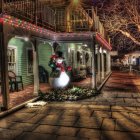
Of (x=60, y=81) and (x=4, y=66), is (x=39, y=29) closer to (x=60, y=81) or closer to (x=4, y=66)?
(x=60, y=81)

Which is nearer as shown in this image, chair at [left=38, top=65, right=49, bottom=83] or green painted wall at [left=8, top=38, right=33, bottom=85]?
green painted wall at [left=8, top=38, right=33, bottom=85]

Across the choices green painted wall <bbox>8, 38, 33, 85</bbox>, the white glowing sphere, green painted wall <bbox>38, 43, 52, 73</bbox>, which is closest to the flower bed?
the white glowing sphere

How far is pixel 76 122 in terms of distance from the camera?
6582 mm

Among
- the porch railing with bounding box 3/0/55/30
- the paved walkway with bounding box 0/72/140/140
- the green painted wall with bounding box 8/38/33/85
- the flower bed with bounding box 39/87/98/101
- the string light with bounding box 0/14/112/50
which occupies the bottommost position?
the paved walkway with bounding box 0/72/140/140

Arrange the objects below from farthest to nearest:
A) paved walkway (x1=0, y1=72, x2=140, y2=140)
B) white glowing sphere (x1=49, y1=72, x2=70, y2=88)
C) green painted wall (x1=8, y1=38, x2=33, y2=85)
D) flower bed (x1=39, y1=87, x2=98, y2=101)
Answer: green painted wall (x1=8, y1=38, x2=33, y2=85) < white glowing sphere (x1=49, y1=72, x2=70, y2=88) < flower bed (x1=39, y1=87, x2=98, y2=101) < paved walkway (x1=0, y1=72, x2=140, y2=140)

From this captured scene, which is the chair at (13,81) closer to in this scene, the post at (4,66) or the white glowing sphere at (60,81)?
the white glowing sphere at (60,81)

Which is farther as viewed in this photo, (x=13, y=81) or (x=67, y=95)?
(x=13, y=81)

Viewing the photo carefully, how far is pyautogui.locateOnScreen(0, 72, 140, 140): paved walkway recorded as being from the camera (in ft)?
18.2

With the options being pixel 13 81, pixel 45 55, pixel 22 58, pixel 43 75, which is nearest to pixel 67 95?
pixel 13 81

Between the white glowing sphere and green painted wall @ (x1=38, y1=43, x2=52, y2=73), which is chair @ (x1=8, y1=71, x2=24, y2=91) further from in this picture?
green painted wall @ (x1=38, y1=43, x2=52, y2=73)

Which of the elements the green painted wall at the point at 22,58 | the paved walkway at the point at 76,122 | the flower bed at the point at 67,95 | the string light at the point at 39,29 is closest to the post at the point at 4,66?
the string light at the point at 39,29

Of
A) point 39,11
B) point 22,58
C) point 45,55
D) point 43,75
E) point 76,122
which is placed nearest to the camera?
point 76,122

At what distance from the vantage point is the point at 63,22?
1578 cm

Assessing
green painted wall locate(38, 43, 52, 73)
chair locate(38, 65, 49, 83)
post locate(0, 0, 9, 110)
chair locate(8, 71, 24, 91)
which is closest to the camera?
post locate(0, 0, 9, 110)
